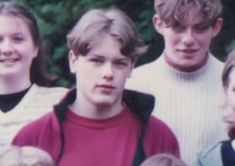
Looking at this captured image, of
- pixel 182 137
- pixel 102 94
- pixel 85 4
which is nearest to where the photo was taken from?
pixel 102 94

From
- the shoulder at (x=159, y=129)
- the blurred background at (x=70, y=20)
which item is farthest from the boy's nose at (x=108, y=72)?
A: the blurred background at (x=70, y=20)

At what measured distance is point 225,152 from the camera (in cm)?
372

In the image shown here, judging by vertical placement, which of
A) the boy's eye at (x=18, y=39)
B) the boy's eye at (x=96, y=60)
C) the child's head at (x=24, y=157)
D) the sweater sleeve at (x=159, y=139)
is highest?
the boy's eye at (x=96, y=60)

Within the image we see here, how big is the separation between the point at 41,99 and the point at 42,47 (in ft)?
0.72

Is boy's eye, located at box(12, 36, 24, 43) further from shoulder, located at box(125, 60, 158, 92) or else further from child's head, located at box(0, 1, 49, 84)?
shoulder, located at box(125, 60, 158, 92)

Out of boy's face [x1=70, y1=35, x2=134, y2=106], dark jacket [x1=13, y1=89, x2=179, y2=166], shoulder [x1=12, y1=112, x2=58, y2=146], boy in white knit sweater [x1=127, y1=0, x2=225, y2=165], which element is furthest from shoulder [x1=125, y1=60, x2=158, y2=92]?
shoulder [x1=12, y1=112, x2=58, y2=146]

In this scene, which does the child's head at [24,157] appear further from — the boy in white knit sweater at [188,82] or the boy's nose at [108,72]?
the boy in white knit sweater at [188,82]

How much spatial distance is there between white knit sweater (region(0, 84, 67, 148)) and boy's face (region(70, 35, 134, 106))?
0.29 meters

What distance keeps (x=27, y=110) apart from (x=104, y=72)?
448 millimetres

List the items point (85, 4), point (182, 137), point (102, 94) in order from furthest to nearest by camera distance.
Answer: point (85, 4) < point (182, 137) < point (102, 94)

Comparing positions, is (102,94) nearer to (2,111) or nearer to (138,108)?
(138,108)

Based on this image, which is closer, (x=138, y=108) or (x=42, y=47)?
(x=138, y=108)

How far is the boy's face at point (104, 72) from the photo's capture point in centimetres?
368

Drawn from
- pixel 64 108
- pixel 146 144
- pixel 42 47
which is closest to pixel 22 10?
pixel 42 47
